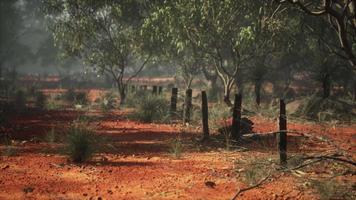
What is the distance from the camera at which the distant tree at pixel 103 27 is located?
22.5 meters

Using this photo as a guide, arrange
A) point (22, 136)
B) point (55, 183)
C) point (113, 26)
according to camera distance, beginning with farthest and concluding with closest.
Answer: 1. point (113, 26)
2. point (22, 136)
3. point (55, 183)

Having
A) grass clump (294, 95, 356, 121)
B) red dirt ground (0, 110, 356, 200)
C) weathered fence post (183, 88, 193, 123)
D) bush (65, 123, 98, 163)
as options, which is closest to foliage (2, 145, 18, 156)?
red dirt ground (0, 110, 356, 200)

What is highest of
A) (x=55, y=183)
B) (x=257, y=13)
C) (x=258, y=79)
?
(x=257, y=13)

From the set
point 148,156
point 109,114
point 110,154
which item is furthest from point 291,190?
point 109,114

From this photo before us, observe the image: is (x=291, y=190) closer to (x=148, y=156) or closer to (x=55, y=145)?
(x=148, y=156)

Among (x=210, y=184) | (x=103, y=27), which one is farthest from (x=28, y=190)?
(x=103, y=27)

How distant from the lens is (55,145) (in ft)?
36.5

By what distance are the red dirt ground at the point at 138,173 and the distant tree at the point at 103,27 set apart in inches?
434

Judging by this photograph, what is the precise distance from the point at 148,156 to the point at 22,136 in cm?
463

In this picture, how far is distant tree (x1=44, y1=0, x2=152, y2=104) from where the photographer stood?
2255 centimetres

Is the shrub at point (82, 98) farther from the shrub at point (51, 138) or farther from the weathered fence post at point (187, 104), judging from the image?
the shrub at point (51, 138)

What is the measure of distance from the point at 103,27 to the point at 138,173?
16.6 metres

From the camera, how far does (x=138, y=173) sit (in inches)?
327

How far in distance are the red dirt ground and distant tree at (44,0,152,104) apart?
1103cm
